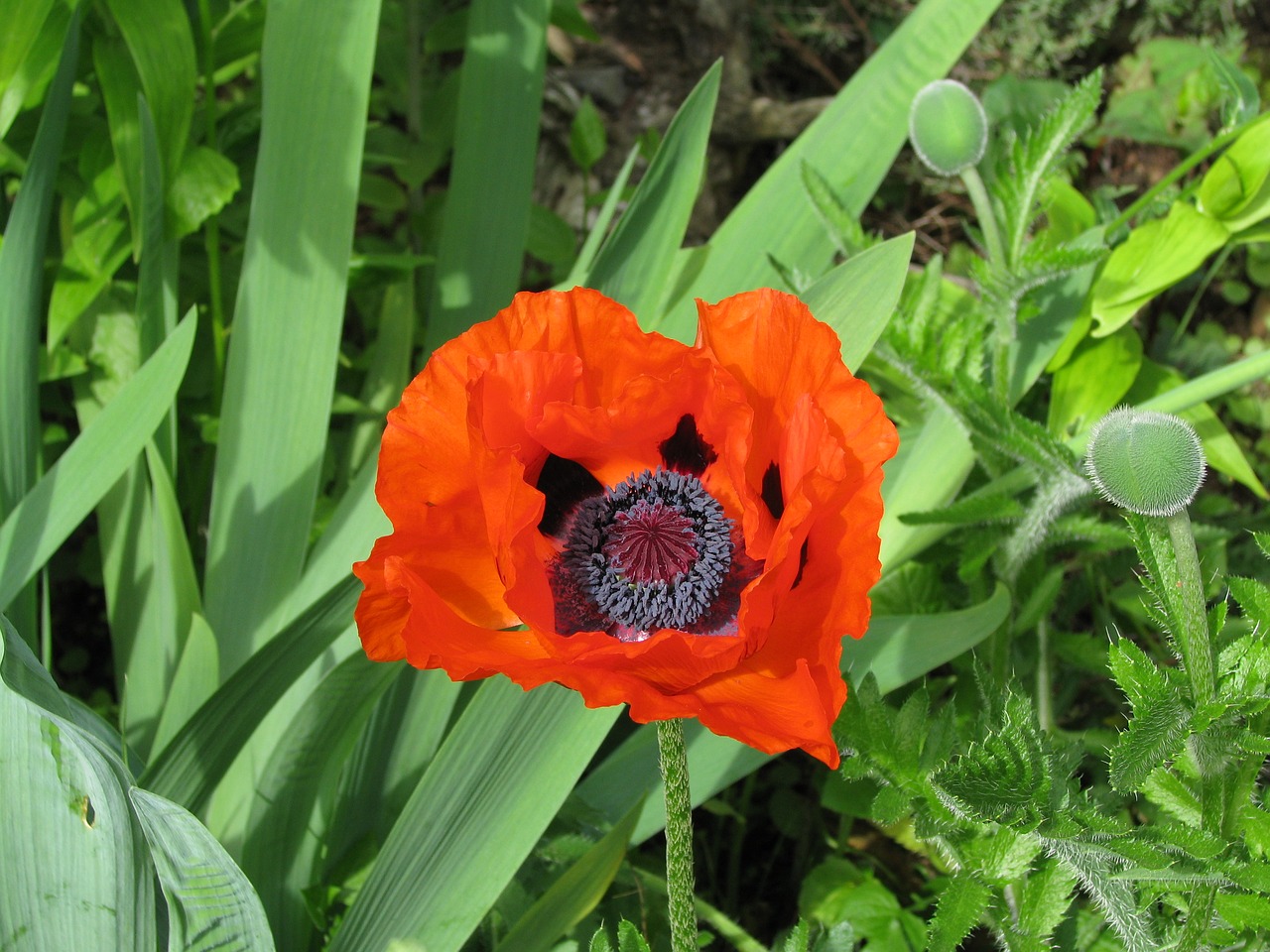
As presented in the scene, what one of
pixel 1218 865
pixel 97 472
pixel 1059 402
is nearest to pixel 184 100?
pixel 97 472

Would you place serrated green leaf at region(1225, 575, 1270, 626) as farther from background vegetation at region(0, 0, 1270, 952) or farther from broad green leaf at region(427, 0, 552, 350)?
broad green leaf at region(427, 0, 552, 350)

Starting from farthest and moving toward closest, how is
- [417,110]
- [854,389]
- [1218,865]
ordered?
[417,110]
[1218,865]
[854,389]

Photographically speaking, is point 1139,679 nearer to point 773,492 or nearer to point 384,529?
point 773,492

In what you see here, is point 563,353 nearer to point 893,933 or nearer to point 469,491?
point 469,491

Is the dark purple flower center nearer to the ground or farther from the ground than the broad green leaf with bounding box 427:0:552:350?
nearer to the ground

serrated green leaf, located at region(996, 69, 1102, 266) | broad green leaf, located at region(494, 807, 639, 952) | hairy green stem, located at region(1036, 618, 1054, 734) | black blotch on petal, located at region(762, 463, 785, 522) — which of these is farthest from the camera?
hairy green stem, located at region(1036, 618, 1054, 734)

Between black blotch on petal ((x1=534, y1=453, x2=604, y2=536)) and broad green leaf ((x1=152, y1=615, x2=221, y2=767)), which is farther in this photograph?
broad green leaf ((x1=152, y1=615, x2=221, y2=767))

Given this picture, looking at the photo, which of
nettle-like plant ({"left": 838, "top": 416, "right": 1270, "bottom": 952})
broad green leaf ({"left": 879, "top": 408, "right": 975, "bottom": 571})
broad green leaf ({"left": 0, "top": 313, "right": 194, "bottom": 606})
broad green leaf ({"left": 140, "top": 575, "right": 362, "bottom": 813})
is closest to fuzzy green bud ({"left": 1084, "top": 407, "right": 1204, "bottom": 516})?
nettle-like plant ({"left": 838, "top": 416, "right": 1270, "bottom": 952})

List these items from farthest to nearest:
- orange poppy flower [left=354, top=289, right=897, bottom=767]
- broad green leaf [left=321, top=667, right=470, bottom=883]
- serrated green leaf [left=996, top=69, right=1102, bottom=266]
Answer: serrated green leaf [left=996, top=69, right=1102, bottom=266] < broad green leaf [left=321, top=667, right=470, bottom=883] < orange poppy flower [left=354, top=289, right=897, bottom=767]
